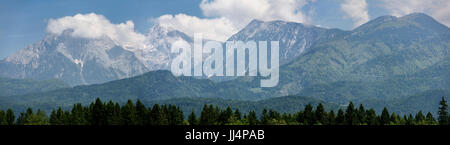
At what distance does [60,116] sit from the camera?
197000 millimetres
